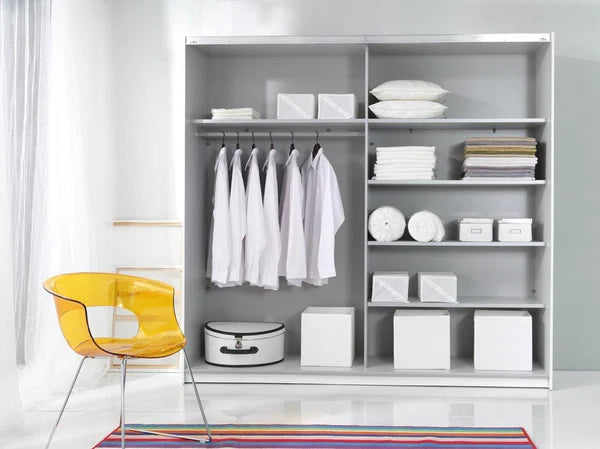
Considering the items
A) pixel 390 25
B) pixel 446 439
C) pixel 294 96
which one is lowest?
pixel 446 439

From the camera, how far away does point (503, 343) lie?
4.64m

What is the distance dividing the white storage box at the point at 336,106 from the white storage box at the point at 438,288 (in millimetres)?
1085

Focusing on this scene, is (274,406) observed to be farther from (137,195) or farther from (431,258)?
(137,195)

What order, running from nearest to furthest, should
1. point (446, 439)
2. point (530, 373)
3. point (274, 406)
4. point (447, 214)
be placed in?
1. point (446, 439)
2. point (274, 406)
3. point (530, 373)
4. point (447, 214)

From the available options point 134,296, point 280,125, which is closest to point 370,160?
point 280,125

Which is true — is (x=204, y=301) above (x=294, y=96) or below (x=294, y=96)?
below

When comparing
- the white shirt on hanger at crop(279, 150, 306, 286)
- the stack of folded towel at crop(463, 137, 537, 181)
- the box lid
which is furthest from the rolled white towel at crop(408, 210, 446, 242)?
the white shirt on hanger at crop(279, 150, 306, 286)

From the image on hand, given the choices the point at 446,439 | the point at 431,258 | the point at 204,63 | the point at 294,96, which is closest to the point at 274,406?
the point at 446,439

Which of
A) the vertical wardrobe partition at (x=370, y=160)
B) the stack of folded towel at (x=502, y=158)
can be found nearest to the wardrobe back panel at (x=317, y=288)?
the vertical wardrobe partition at (x=370, y=160)

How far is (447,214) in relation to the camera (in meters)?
5.06

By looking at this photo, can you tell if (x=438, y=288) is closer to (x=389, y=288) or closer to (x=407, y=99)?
(x=389, y=288)

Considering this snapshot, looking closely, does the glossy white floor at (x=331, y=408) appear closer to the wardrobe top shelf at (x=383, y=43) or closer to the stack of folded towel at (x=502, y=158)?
the stack of folded towel at (x=502, y=158)

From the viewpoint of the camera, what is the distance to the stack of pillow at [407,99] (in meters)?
4.66

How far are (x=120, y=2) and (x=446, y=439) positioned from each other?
3548 millimetres
